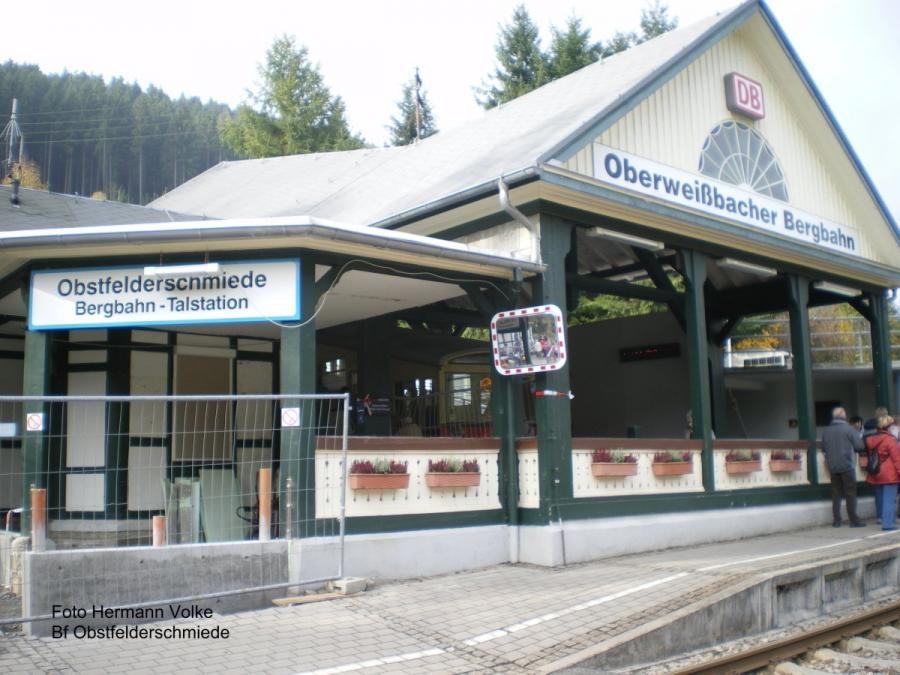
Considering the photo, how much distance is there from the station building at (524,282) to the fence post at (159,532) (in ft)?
4.85

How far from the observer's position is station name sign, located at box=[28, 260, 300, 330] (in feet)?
29.2

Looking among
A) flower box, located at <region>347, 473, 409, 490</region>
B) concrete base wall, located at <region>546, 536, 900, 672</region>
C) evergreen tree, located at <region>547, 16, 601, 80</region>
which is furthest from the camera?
evergreen tree, located at <region>547, 16, 601, 80</region>

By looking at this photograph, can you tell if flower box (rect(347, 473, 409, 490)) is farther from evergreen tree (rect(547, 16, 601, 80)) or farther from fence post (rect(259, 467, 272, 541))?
evergreen tree (rect(547, 16, 601, 80))

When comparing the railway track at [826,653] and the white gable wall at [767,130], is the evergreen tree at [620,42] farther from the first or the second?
the railway track at [826,653]

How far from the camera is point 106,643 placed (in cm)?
664

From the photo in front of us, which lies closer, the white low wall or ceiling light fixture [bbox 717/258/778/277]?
the white low wall

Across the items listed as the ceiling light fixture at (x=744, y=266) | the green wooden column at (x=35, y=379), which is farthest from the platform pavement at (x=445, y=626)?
the ceiling light fixture at (x=744, y=266)

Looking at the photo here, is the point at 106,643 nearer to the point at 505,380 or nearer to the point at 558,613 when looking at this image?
the point at 558,613

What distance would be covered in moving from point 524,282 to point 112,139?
65.7m

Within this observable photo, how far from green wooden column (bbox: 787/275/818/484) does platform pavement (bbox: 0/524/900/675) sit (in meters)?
4.90

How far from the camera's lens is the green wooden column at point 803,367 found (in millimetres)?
14375

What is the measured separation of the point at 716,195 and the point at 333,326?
20.9 ft

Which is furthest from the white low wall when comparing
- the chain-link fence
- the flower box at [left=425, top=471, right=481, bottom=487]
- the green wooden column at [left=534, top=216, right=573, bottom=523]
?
the chain-link fence

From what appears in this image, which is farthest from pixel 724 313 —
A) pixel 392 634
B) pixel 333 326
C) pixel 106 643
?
pixel 106 643
